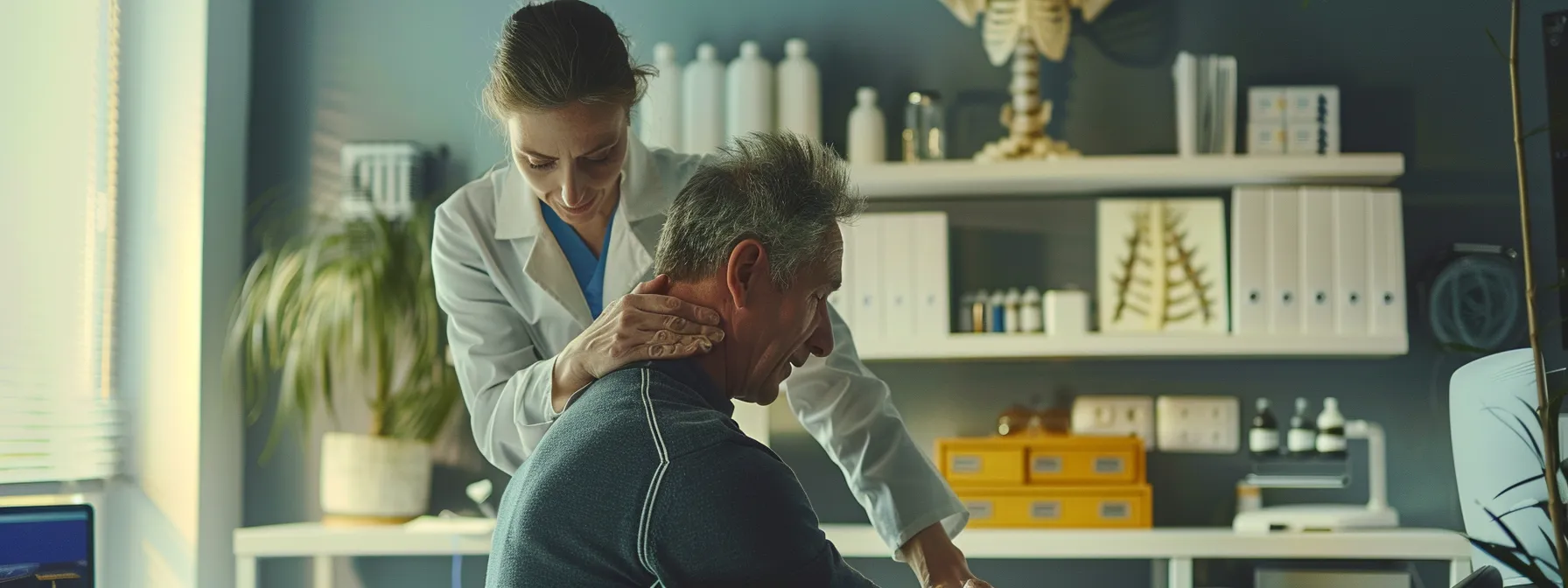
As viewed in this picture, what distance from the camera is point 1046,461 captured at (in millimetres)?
2930

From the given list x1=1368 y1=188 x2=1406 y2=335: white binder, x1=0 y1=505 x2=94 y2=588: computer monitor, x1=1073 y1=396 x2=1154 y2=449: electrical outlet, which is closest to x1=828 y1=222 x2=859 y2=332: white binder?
x1=1073 y1=396 x2=1154 y2=449: electrical outlet

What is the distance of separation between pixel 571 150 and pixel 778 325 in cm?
41

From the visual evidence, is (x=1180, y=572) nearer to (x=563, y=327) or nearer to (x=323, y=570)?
(x=563, y=327)

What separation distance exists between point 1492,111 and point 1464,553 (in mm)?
1125

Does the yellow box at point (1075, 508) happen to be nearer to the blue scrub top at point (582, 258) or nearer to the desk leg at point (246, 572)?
the blue scrub top at point (582, 258)

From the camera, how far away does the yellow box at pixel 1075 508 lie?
2898 millimetres

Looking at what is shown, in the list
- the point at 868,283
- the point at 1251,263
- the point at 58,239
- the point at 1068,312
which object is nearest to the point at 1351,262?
the point at 1251,263

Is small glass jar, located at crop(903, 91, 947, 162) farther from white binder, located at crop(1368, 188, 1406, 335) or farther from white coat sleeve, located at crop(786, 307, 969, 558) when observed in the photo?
white coat sleeve, located at crop(786, 307, 969, 558)

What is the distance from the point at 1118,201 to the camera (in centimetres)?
308

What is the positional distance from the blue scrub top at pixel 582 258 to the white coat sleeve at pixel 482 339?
0.10m

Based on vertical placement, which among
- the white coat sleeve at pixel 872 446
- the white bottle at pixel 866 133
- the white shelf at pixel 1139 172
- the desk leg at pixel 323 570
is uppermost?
the white bottle at pixel 866 133

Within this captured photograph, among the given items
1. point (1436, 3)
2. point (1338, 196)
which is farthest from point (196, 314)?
point (1436, 3)

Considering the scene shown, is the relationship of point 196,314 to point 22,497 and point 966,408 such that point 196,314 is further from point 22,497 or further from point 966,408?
point 966,408

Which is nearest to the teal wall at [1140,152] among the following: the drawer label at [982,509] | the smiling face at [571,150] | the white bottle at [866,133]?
the white bottle at [866,133]
